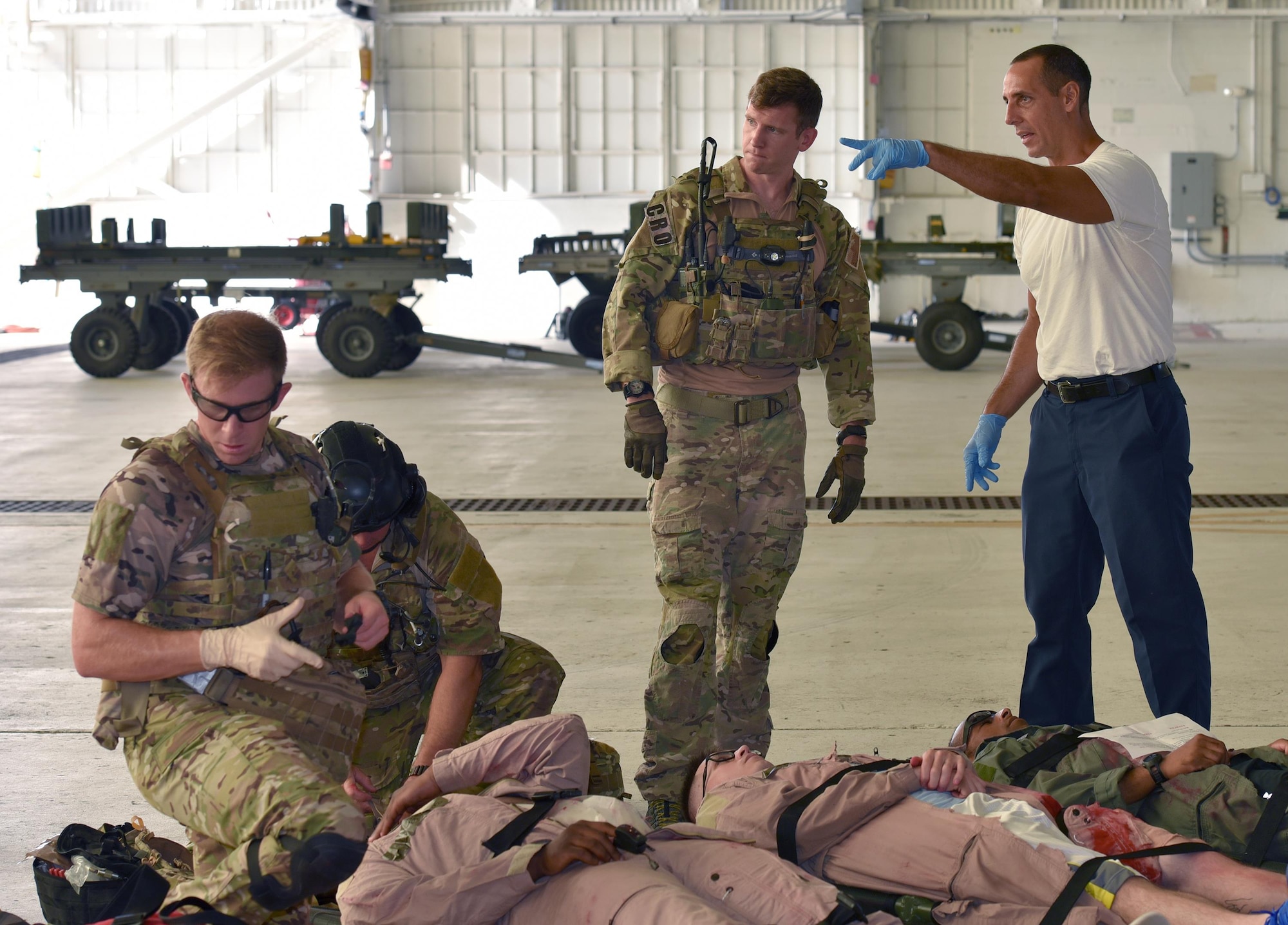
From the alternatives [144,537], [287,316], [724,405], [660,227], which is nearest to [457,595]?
[144,537]

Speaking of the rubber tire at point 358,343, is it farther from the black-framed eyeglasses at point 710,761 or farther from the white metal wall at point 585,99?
the black-framed eyeglasses at point 710,761

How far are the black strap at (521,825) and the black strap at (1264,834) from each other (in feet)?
4.88

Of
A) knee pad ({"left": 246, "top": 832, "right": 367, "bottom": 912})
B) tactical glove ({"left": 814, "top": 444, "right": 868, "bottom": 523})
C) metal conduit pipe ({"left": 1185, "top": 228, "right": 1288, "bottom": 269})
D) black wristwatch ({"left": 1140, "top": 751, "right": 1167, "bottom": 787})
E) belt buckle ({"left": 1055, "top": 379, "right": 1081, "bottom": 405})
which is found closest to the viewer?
knee pad ({"left": 246, "top": 832, "right": 367, "bottom": 912})

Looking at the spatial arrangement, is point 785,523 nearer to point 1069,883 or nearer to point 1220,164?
point 1069,883

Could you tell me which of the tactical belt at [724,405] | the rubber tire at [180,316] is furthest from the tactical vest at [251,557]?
the rubber tire at [180,316]

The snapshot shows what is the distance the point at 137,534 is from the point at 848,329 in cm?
203

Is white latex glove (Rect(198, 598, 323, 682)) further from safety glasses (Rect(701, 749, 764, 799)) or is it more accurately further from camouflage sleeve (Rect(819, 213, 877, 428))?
camouflage sleeve (Rect(819, 213, 877, 428))

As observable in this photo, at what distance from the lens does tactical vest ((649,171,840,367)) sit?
367cm

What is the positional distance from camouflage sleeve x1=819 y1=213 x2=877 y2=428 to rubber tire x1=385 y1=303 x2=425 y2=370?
37.3 ft

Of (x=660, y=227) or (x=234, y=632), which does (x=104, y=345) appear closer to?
(x=660, y=227)

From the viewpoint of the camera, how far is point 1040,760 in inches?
131

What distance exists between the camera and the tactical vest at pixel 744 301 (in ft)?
12.0

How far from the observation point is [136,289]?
48.2 ft

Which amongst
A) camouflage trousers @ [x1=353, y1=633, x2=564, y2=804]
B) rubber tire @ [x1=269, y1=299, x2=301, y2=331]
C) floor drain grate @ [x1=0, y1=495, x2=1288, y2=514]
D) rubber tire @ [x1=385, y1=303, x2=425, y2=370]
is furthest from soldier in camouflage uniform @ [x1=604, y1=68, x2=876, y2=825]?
Answer: rubber tire @ [x1=269, y1=299, x2=301, y2=331]
